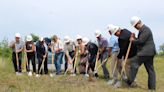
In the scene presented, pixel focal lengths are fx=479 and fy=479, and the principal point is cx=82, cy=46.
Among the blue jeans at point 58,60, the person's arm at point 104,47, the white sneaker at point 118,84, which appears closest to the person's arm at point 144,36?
the white sneaker at point 118,84

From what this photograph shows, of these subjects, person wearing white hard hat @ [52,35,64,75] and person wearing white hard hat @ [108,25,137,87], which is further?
person wearing white hard hat @ [52,35,64,75]

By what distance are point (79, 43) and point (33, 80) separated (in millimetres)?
3512

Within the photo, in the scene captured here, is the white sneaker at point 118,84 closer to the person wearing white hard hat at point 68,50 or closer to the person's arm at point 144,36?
the person's arm at point 144,36

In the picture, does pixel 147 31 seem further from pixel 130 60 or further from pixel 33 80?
pixel 33 80

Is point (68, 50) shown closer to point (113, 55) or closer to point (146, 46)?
point (113, 55)

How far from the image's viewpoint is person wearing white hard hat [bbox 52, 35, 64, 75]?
19.3 m

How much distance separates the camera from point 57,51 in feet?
63.4

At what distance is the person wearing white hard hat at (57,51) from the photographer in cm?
1930

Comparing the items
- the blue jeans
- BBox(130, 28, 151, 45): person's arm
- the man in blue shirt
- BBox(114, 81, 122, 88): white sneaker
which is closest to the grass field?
BBox(114, 81, 122, 88): white sneaker

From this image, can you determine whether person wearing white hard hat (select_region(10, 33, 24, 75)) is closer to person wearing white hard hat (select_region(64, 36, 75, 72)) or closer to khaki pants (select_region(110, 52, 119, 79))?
person wearing white hard hat (select_region(64, 36, 75, 72))

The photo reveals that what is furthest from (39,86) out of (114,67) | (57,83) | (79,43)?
(79,43)

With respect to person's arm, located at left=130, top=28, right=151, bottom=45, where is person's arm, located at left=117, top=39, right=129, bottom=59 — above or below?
below

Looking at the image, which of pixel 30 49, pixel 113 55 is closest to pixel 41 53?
pixel 30 49

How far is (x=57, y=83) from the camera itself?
50.8 ft
